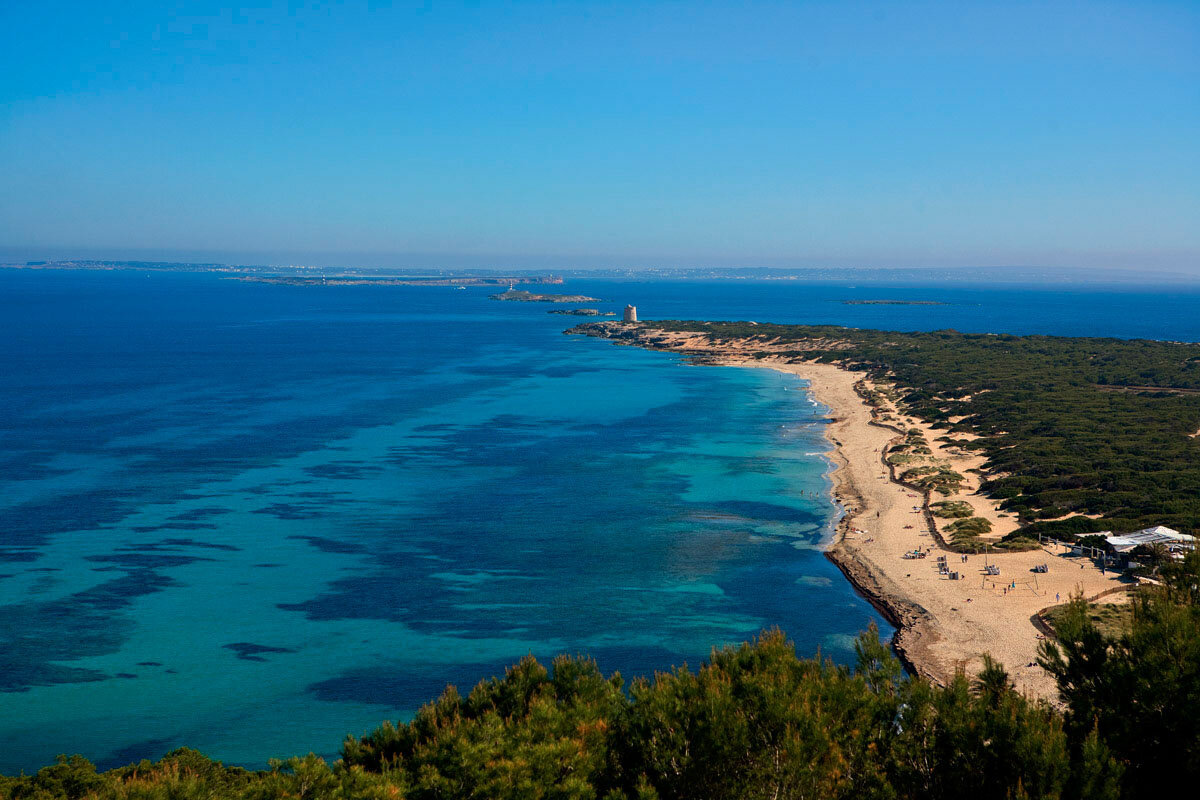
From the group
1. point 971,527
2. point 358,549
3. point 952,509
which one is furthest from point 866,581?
point 358,549

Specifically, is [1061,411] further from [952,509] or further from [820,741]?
[820,741]

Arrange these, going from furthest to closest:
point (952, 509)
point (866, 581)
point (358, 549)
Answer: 1. point (952, 509)
2. point (358, 549)
3. point (866, 581)

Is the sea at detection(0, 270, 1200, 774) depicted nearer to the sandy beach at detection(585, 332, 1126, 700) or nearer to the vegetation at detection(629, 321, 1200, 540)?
the sandy beach at detection(585, 332, 1126, 700)

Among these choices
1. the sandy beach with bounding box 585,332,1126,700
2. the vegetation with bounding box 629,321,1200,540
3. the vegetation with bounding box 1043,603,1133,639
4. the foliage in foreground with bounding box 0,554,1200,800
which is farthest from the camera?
the vegetation with bounding box 629,321,1200,540

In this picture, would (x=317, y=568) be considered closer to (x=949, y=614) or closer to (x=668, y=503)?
(x=668, y=503)

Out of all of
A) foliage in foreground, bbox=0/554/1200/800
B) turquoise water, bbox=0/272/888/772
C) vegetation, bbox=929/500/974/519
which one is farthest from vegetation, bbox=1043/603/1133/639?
vegetation, bbox=929/500/974/519
